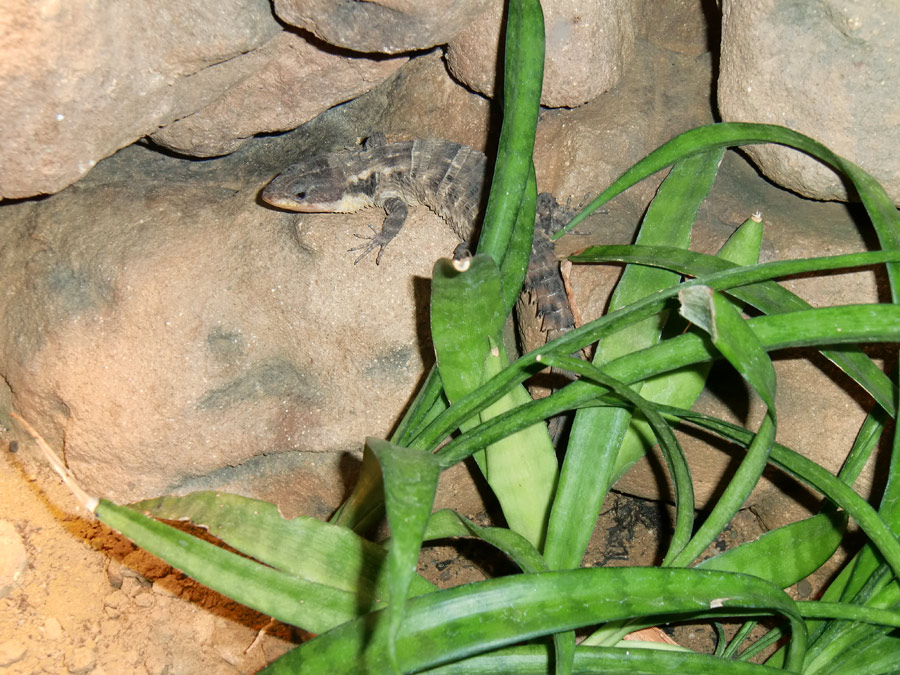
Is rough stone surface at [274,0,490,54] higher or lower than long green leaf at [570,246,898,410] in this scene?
higher

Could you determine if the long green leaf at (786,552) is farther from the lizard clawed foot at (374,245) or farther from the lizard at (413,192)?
the lizard clawed foot at (374,245)

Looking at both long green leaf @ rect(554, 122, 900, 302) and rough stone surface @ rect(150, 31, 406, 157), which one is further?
rough stone surface @ rect(150, 31, 406, 157)

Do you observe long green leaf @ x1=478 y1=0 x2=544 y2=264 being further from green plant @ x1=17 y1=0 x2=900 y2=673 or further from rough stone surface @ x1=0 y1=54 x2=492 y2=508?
rough stone surface @ x1=0 y1=54 x2=492 y2=508

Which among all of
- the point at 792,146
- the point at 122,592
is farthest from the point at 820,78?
the point at 122,592

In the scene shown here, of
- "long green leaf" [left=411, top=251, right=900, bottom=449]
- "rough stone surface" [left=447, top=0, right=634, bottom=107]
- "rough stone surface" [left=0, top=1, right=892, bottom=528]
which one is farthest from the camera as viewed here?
"rough stone surface" [left=0, top=1, right=892, bottom=528]

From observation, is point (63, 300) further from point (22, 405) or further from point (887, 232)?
point (887, 232)

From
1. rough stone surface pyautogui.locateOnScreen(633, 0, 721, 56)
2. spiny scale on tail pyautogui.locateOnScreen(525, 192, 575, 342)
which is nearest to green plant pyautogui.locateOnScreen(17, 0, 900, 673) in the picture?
spiny scale on tail pyautogui.locateOnScreen(525, 192, 575, 342)

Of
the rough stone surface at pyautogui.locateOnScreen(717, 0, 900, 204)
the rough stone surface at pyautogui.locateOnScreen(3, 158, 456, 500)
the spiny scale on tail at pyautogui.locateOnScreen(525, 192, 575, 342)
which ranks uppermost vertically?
the rough stone surface at pyautogui.locateOnScreen(717, 0, 900, 204)

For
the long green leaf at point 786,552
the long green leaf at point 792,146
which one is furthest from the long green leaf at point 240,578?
the long green leaf at point 792,146
